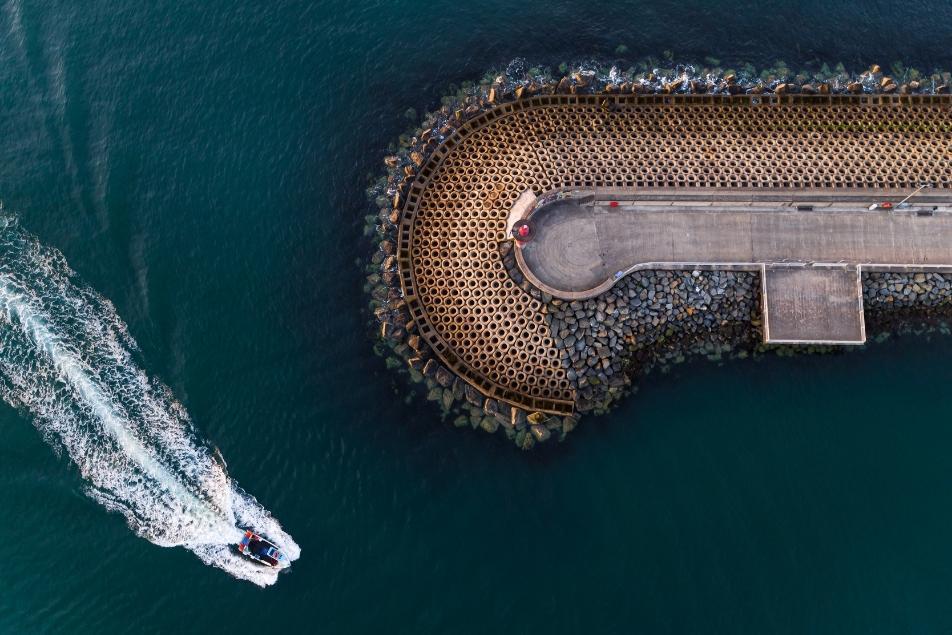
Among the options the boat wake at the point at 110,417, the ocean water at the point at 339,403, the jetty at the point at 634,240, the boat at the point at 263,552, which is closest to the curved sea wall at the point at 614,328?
the jetty at the point at 634,240

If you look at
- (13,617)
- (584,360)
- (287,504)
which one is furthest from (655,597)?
(13,617)

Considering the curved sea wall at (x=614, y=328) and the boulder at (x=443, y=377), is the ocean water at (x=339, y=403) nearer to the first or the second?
the curved sea wall at (x=614, y=328)

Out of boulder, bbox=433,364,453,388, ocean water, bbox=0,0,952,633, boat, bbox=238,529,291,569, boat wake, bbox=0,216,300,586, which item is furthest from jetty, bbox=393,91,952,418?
boat wake, bbox=0,216,300,586

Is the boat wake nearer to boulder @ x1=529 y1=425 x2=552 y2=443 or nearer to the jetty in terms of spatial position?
boulder @ x1=529 y1=425 x2=552 y2=443

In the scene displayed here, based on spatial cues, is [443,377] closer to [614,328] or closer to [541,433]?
[541,433]

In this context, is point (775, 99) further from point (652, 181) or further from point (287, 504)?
point (287, 504)

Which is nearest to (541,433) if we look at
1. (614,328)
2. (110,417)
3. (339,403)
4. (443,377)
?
(443,377)
